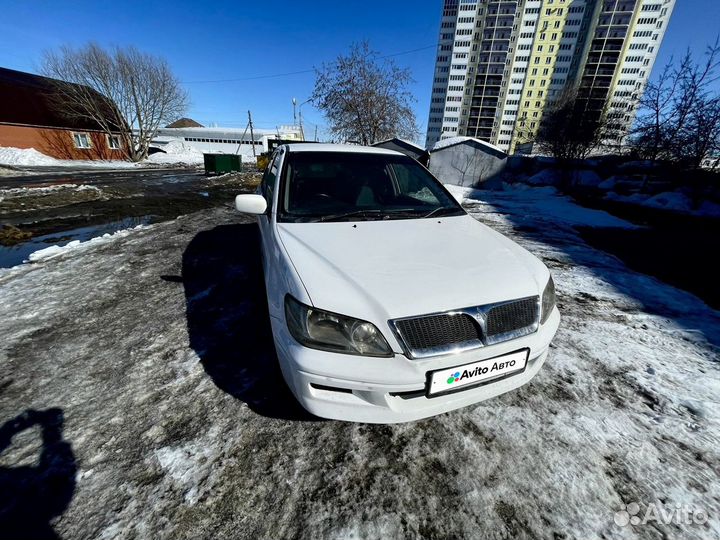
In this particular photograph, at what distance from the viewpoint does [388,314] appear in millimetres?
1452

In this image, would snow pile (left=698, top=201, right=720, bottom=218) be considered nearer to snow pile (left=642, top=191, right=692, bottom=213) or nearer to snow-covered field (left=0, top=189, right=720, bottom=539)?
snow pile (left=642, top=191, right=692, bottom=213)

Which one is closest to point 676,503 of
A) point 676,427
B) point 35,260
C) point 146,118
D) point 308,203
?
point 676,427

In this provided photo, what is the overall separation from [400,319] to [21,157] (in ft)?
108

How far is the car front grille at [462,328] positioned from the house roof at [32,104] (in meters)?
35.8

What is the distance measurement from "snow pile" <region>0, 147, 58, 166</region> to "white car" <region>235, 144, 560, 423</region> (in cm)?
3123

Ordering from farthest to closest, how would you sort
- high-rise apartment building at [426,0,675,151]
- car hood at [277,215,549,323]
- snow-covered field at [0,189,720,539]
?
high-rise apartment building at [426,0,675,151] → car hood at [277,215,549,323] → snow-covered field at [0,189,720,539]

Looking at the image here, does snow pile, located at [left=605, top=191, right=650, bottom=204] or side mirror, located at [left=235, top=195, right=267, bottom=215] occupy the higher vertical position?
side mirror, located at [left=235, top=195, right=267, bottom=215]

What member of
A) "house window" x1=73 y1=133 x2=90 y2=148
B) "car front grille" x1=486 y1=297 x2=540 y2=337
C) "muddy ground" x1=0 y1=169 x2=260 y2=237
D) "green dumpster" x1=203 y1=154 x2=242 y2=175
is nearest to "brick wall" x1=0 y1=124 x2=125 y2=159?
"house window" x1=73 y1=133 x2=90 y2=148

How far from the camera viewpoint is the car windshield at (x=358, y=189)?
8.02ft

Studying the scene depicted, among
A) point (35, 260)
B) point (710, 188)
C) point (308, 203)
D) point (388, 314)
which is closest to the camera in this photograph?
point (388, 314)

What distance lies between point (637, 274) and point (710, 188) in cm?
1064

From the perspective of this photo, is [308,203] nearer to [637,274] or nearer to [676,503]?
[676,503]

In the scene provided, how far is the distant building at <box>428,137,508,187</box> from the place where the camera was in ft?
53.1

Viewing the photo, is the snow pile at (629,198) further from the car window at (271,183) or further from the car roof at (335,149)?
the car window at (271,183)
